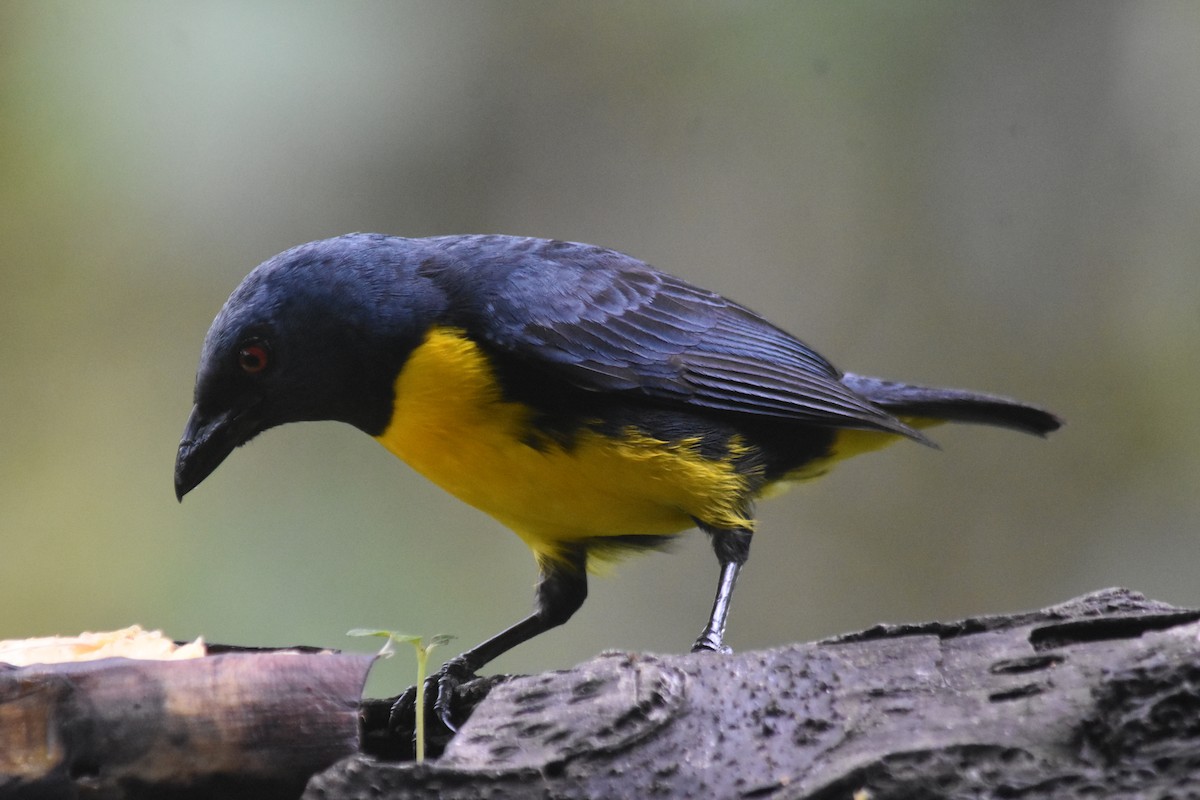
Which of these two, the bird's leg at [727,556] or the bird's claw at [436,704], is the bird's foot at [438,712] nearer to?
the bird's claw at [436,704]

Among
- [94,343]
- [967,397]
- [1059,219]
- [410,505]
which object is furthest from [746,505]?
[94,343]

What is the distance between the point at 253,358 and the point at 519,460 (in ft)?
2.69

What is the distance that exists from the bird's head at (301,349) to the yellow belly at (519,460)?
0.10 metres

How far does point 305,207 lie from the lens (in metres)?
7.45

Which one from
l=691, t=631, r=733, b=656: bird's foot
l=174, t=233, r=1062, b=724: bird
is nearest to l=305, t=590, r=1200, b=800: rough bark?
l=691, t=631, r=733, b=656: bird's foot

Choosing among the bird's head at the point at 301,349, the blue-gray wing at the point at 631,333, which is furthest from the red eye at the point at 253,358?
the blue-gray wing at the point at 631,333

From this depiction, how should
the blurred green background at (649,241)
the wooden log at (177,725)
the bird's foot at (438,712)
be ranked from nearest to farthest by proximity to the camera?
the wooden log at (177,725) → the bird's foot at (438,712) → the blurred green background at (649,241)

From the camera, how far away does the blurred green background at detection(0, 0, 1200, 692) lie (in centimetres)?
688

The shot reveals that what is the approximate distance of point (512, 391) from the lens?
11.1 feet

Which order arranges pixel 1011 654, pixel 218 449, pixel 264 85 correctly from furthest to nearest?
1. pixel 264 85
2. pixel 218 449
3. pixel 1011 654

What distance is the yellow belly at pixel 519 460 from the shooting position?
3.34 m

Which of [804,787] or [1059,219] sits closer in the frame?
[804,787]

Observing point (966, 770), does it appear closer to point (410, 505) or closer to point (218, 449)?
point (218, 449)

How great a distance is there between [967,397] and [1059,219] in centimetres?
331
